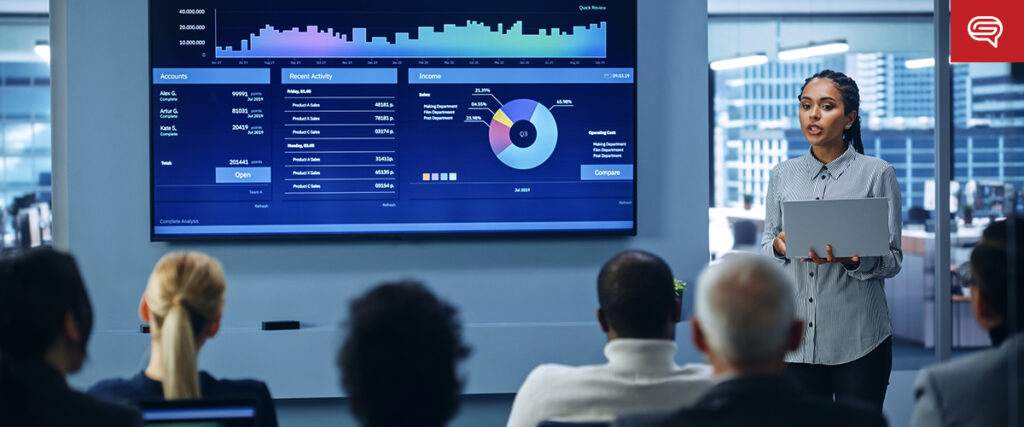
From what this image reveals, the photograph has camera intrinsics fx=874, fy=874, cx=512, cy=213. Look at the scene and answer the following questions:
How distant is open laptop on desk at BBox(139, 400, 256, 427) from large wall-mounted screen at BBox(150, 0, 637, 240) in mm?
2337

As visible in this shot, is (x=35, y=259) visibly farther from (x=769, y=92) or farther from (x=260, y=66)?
(x=769, y=92)

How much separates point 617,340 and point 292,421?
2395 mm

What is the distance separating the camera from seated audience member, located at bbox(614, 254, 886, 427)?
1.38 meters

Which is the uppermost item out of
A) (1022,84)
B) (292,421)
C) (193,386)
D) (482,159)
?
(1022,84)

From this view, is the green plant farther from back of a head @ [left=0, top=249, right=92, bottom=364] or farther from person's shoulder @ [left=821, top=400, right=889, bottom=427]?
back of a head @ [left=0, top=249, right=92, bottom=364]

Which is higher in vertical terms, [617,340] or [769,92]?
[769,92]

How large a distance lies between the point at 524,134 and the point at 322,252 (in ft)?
3.41

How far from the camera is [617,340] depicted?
1930mm

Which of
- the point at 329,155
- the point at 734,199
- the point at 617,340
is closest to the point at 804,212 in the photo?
the point at 617,340

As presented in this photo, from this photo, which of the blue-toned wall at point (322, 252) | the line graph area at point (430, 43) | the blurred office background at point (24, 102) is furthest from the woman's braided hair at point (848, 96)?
the blurred office background at point (24, 102)

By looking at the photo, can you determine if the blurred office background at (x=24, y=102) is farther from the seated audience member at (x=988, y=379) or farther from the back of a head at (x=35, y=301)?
the seated audience member at (x=988, y=379)

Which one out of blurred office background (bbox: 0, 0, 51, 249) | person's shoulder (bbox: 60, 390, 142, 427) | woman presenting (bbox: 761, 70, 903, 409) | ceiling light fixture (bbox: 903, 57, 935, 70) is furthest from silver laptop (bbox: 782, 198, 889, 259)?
blurred office background (bbox: 0, 0, 51, 249)

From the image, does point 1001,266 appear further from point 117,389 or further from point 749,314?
point 117,389

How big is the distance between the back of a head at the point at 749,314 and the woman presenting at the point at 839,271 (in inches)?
63.1
